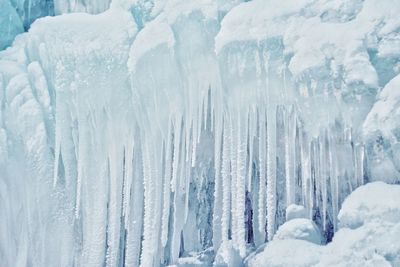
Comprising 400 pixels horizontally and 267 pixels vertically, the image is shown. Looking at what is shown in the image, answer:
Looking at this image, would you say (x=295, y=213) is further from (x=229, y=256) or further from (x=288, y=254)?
(x=229, y=256)

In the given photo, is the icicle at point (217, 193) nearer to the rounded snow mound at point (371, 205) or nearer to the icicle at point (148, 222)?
the icicle at point (148, 222)

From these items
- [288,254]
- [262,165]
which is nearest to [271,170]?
[262,165]

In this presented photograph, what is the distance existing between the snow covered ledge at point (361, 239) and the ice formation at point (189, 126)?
11 cm

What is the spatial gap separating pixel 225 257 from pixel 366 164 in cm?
131

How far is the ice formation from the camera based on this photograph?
4.60 m

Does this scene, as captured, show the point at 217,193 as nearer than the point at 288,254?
No

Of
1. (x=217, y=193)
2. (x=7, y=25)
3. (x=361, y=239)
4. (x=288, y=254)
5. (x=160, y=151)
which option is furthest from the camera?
(x=7, y=25)

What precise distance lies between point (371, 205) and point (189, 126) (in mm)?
1653

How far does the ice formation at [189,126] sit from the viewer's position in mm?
4598

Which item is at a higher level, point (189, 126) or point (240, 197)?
point (189, 126)

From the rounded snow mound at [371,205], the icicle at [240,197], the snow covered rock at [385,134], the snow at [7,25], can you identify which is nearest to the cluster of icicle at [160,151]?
the icicle at [240,197]

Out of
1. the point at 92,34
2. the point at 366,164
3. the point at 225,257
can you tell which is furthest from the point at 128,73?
the point at 366,164

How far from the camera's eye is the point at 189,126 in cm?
515

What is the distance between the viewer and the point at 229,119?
16.5 ft
